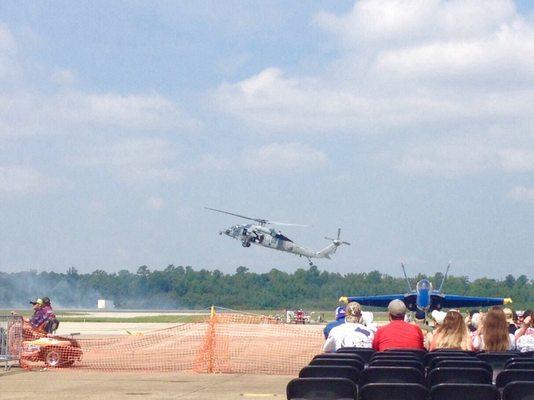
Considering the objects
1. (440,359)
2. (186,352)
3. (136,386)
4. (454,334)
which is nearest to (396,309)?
(454,334)

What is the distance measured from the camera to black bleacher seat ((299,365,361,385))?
8445 mm

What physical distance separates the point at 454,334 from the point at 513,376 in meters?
2.97

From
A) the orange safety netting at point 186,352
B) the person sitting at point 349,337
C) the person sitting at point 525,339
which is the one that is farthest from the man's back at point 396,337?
the orange safety netting at point 186,352

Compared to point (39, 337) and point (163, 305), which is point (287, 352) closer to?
point (39, 337)

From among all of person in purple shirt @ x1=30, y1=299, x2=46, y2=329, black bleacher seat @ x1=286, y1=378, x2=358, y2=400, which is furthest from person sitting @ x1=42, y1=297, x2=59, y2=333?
black bleacher seat @ x1=286, y1=378, x2=358, y2=400

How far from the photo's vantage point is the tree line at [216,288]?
6134 centimetres

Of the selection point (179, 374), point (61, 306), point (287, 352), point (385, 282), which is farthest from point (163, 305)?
point (179, 374)

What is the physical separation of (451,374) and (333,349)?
11.4 feet

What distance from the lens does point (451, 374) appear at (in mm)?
8367

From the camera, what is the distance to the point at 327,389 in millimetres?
7844

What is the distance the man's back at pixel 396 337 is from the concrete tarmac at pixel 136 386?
2589mm

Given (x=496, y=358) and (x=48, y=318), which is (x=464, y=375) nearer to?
(x=496, y=358)

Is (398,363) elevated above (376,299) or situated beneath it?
situated beneath

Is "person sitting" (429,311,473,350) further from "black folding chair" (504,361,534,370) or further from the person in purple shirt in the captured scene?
the person in purple shirt
